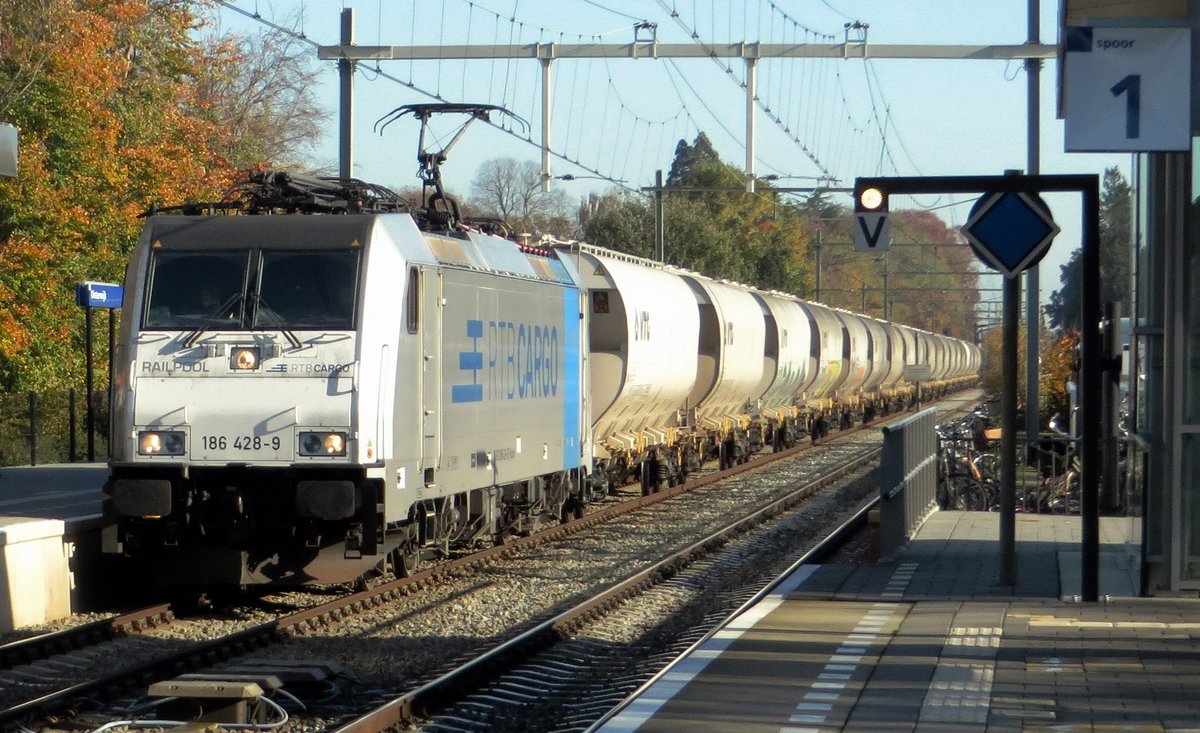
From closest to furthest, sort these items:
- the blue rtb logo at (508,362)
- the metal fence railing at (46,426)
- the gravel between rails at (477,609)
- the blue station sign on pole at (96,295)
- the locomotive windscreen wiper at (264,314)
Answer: the gravel between rails at (477,609) < the locomotive windscreen wiper at (264,314) < the blue rtb logo at (508,362) < the blue station sign on pole at (96,295) < the metal fence railing at (46,426)

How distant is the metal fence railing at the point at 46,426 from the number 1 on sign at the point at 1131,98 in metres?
20.8

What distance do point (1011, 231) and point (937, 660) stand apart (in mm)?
4128

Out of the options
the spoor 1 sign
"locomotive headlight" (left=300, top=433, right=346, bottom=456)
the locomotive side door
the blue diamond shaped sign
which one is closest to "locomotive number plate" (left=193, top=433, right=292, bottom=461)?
"locomotive headlight" (left=300, top=433, right=346, bottom=456)

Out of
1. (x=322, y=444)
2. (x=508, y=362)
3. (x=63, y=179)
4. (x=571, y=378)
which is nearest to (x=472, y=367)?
(x=508, y=362)

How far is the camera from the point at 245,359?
11844 millimetres

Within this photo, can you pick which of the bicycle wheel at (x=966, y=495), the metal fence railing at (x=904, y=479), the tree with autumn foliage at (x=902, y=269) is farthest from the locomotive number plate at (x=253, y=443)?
the tree with autumn foliage at (x=902, y=269)

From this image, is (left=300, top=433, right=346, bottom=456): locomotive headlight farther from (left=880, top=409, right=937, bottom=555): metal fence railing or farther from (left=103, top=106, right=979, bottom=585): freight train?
(left=880, top=409, right=937, bottom=555): metal fence railing

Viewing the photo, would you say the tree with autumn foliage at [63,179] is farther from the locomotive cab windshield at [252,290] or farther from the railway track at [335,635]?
the locomotive cab windshield at [252,290]

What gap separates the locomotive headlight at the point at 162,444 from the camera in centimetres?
1175

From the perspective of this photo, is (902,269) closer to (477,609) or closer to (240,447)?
(477,609)

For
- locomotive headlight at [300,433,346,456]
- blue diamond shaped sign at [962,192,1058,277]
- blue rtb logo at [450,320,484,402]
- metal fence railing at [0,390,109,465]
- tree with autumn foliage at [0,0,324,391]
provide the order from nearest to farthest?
1. blue diamond shaped sign at [962,192,1058,277]
2. locomotive headlight at [300,433,346,456]
3. blue rtb logo at [450,320,484,402]
4. metal fence railing at [0,390,109,465]
5. tree with autumn foliage at [0,0,324,391]

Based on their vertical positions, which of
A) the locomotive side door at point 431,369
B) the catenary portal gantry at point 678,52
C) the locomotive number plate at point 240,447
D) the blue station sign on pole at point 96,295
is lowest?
the locomotive number plate at point 240,447

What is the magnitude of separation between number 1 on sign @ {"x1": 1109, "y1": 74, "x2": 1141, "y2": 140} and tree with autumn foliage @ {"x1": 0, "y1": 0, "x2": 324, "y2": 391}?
74.2 feet

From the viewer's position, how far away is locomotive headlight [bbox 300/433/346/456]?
38.1 feet
